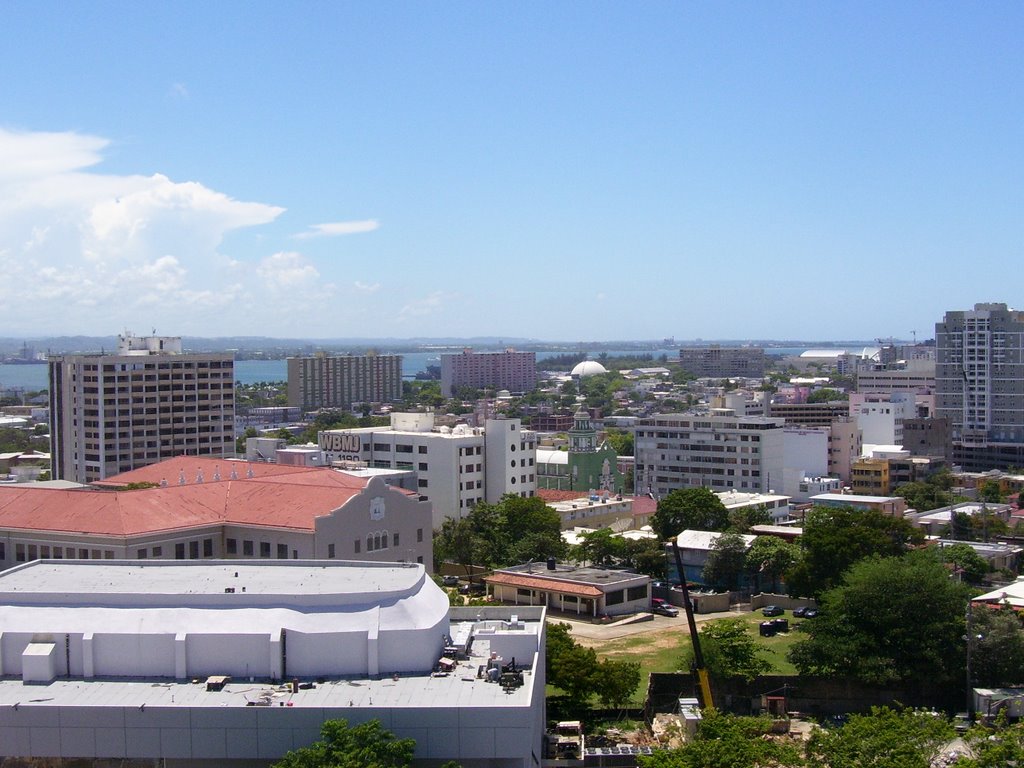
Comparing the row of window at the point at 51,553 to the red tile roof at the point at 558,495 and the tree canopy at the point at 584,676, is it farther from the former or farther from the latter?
the red tile roof at the point at 558,495

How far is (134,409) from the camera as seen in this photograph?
62906 mm

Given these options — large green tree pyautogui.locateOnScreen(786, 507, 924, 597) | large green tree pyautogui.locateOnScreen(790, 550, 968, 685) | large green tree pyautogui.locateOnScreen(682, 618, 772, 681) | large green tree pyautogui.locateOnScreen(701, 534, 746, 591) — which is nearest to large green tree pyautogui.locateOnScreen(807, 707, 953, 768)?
large green tree pyautogui.locateOnScreen(790, 550, 968, 685)

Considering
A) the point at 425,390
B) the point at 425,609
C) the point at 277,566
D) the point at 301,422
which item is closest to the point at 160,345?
the point at 277,566

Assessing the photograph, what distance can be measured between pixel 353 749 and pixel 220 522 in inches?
748

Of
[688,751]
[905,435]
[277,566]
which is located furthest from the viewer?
[905,435]

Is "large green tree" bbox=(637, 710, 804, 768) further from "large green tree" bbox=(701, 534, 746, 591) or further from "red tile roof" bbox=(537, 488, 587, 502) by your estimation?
"red tile roof" bbox=(537, 488, 587, 502)

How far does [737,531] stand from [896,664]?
62.9 ft

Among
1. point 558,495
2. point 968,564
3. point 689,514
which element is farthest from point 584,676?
point 558,495

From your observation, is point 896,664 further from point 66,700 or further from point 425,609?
point 66,700

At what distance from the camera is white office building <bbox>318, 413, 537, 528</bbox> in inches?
2138

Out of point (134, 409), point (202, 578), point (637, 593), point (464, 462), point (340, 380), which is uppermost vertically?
point (134, 409)

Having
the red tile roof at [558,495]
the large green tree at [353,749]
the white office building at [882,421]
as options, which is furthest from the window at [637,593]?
the white office building at [882,421]

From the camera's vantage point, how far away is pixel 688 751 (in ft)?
65.7

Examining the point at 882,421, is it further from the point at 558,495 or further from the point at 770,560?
the point at 770,560
